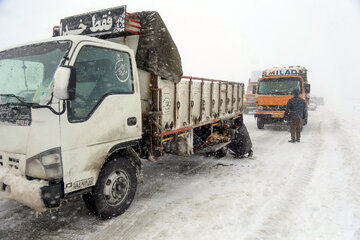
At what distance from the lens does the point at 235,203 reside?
4.31m

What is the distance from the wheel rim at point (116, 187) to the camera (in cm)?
363

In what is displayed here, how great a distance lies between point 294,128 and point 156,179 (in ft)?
21.4

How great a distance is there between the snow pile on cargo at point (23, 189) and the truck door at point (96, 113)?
11.7 inches

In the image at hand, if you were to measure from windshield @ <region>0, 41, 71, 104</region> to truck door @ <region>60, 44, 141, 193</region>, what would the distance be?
286 millimetres

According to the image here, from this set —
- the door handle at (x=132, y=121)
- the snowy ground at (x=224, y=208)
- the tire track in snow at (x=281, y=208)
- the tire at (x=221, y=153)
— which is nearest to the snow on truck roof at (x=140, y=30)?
the door handle at (x=132, y=121)

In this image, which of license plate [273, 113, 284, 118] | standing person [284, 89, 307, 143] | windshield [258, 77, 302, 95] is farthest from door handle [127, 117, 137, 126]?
windshield [258, 77, 302, 95]

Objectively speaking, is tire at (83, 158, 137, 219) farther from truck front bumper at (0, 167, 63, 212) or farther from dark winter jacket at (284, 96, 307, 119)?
dark winter jacket at (284, 96, 307, 119)

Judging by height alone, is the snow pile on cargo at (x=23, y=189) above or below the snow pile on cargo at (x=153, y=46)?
below

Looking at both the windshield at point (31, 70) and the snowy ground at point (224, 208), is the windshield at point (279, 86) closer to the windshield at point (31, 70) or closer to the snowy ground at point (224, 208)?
the snowy ground at point (224, 208)

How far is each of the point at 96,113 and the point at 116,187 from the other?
112 cm

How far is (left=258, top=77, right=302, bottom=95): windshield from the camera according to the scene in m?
12.3

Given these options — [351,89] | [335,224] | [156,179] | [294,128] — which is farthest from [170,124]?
[351,89]

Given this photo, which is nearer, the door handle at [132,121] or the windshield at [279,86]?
the door handle at [132,121]

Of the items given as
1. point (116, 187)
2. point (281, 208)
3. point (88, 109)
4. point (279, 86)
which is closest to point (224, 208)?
point (281, 208)
